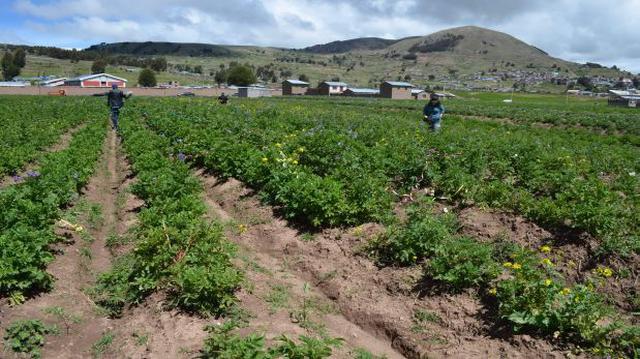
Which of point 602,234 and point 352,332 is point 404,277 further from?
point 602,234

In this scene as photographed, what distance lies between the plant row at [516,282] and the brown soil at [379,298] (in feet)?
0.60

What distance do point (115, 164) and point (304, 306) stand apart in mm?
11368

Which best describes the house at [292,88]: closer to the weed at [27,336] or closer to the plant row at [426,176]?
the plant row at [426,176]

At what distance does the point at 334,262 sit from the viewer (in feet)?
24.5

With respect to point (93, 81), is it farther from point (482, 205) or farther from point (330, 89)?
point (482, 205)

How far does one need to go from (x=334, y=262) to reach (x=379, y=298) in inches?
46.7

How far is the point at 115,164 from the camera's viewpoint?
51.4 feet

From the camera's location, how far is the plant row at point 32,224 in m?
5.82

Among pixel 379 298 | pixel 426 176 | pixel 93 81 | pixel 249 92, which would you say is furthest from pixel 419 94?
pixel 379 298

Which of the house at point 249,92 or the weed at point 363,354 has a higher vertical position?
Result: the weed at point 363,354

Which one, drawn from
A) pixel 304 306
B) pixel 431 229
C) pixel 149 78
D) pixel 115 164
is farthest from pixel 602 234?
pixel 149 78

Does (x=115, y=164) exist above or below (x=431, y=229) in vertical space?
below

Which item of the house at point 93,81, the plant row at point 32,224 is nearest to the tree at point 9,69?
the house at point 93,81

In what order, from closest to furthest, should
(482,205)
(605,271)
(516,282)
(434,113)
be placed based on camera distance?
(516,282), (605,271), (482,205), (434,113)
